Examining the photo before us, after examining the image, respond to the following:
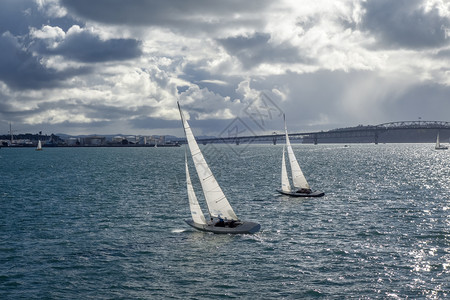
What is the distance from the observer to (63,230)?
138ft

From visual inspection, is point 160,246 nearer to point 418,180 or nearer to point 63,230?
point 63,230

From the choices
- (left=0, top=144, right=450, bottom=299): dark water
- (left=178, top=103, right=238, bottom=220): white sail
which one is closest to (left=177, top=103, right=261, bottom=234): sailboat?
(left=178, top=103, right=238, bottom=220): white sail

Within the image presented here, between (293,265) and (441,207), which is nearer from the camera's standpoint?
(293,265)

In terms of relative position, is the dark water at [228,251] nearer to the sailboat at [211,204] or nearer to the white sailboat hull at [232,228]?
the white sailboat hull at [232,228]

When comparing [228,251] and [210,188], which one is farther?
[210,188]

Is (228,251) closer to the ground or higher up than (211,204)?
closer to the ground

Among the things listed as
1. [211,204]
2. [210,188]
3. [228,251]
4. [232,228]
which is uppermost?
[210,188]

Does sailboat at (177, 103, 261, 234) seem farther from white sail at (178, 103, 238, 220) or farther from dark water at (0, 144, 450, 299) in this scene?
dark water at (0, 144, 450, 299)

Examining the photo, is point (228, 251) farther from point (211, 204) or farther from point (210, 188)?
point (210, 188)

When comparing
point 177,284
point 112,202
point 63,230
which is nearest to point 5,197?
point 112,202

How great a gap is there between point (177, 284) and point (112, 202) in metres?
36.6

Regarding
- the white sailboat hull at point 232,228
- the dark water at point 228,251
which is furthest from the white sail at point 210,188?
the dark water at point 228,251

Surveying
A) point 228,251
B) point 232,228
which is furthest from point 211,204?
point 228,251

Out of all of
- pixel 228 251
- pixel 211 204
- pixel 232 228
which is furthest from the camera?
pixel 211 204
